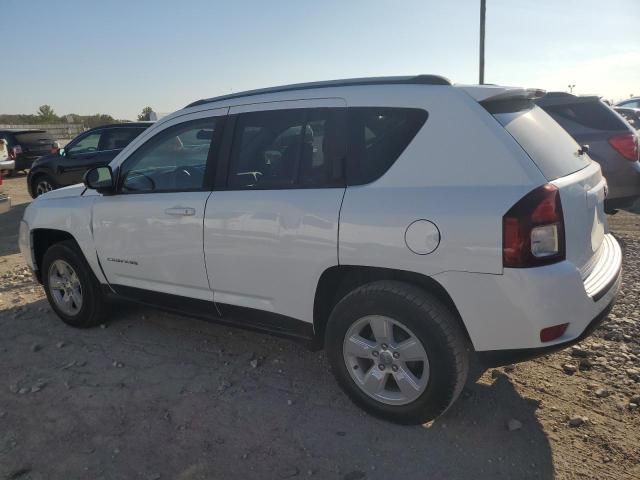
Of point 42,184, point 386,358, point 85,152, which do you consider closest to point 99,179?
point 386,358

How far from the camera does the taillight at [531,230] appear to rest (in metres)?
2.31

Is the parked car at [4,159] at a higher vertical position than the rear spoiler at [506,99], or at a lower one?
lower

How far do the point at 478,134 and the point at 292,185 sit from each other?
109 centimetres

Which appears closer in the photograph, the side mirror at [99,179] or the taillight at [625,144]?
the side mirror at [99,179]

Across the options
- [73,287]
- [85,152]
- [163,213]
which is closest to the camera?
[163,213]

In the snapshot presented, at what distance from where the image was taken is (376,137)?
2811 millimetres

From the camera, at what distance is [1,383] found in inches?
140

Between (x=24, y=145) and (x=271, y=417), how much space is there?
1669cm

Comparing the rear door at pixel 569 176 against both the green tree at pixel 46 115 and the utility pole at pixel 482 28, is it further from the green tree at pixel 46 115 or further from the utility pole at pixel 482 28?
the green tree at pixel 46 115

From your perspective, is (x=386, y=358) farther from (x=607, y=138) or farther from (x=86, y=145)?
(x=86, y=145)

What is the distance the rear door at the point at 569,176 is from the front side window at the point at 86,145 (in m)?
9.39

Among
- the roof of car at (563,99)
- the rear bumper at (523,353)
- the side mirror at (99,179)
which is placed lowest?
the rear bumper at (523,353)

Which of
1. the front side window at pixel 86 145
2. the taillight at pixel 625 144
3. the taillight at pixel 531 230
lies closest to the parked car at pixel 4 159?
the front side window at pixel 86 145

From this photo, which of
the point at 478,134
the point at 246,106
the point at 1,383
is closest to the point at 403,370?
the point at 478,134
